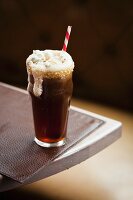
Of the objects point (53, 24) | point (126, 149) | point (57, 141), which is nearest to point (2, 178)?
point (57, 141)

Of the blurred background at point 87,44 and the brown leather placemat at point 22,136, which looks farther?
the blurred background at point 87,44

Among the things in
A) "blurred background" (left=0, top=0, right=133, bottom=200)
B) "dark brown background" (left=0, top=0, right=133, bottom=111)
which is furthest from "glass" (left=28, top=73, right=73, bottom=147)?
"dark brown background" (left=0, top=0, right=133, bottom=111)

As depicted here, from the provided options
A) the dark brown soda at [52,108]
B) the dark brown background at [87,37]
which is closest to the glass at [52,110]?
the dark brown soda at [52,108]

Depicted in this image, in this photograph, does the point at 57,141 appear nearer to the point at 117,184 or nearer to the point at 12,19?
the point at 117,184

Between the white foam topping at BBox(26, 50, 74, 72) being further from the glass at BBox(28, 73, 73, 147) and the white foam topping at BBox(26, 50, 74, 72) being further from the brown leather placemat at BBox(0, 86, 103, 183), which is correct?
the brown leather placemat at BBox(0, 86, 103, 183)

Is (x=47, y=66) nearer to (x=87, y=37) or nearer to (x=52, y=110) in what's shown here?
(x=52, y=110)

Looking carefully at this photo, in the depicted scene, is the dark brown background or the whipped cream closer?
the whipped cream

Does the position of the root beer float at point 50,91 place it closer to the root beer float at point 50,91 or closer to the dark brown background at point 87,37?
the root beer float at point 50,91
